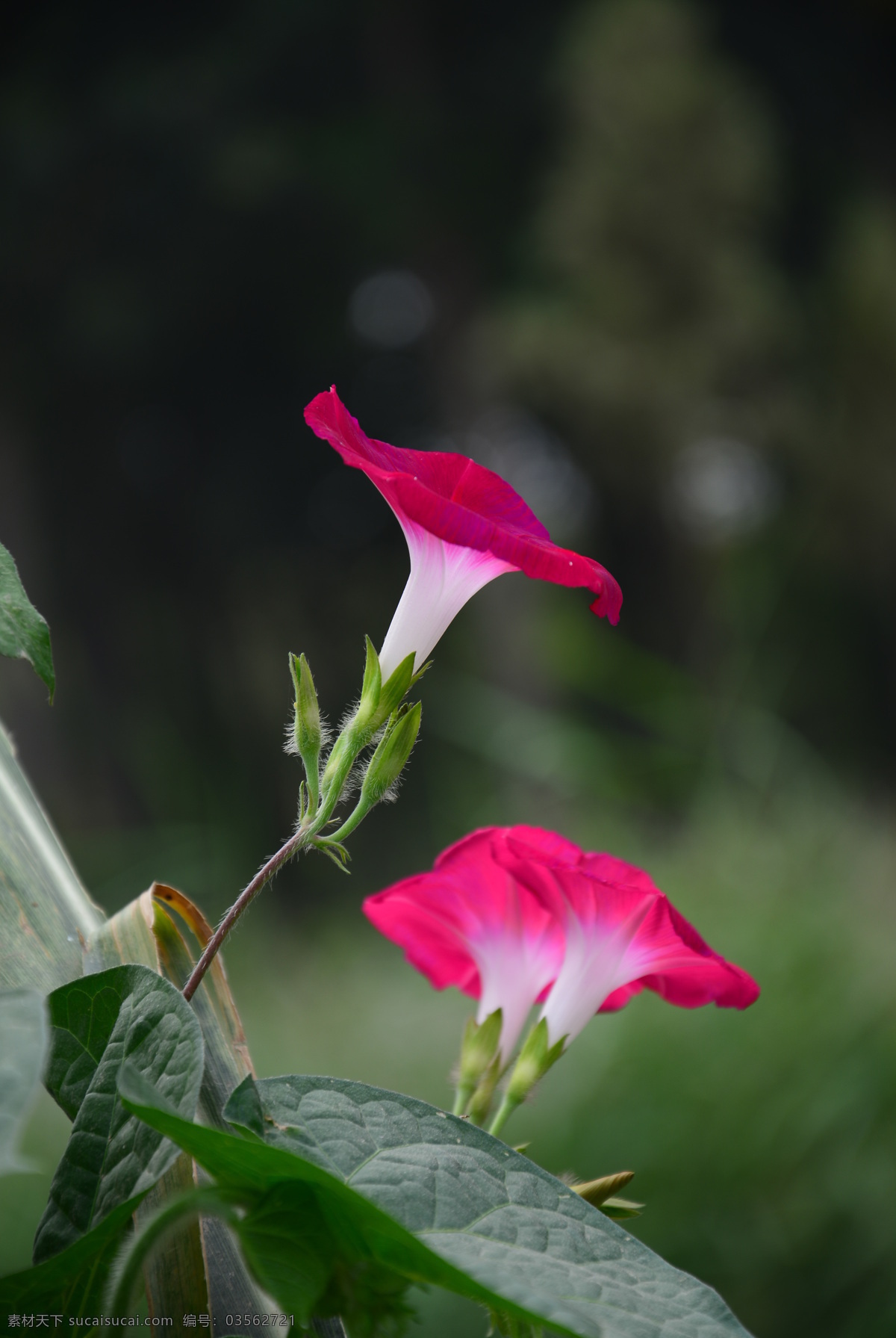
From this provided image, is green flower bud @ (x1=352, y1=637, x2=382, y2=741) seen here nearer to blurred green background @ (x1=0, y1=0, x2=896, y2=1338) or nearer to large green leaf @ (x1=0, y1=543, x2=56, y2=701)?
large green leaf @ (x1=0, y1=543, x2=56, y2=701)

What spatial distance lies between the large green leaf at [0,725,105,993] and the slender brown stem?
0.03m

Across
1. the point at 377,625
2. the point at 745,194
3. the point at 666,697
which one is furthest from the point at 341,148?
the point at 666,697

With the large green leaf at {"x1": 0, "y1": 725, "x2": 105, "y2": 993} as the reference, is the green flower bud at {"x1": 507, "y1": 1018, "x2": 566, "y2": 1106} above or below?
below

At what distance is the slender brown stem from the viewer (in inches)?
5.6

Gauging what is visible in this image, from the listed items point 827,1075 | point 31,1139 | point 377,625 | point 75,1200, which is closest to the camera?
point 75,1200

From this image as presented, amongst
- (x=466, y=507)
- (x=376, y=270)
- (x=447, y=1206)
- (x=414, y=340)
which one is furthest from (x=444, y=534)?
(x=376, y=270)

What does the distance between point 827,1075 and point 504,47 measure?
15.6 ft

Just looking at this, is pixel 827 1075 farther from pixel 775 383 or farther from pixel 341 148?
pixel 341 148

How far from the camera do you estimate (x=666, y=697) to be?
1.29 meters

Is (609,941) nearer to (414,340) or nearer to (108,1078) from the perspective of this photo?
(108,1078)

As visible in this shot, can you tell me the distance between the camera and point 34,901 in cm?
16

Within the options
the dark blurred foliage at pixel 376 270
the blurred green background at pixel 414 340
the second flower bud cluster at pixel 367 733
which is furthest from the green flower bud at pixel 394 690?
the dark blurred foliage at pixel 376 270

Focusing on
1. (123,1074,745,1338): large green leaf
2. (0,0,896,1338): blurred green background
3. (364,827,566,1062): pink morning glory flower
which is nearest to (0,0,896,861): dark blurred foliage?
(0,0,896,1338): blurred green background

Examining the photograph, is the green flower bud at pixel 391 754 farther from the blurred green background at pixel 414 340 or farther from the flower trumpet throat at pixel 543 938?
the blurred green background at pixel 414 340
